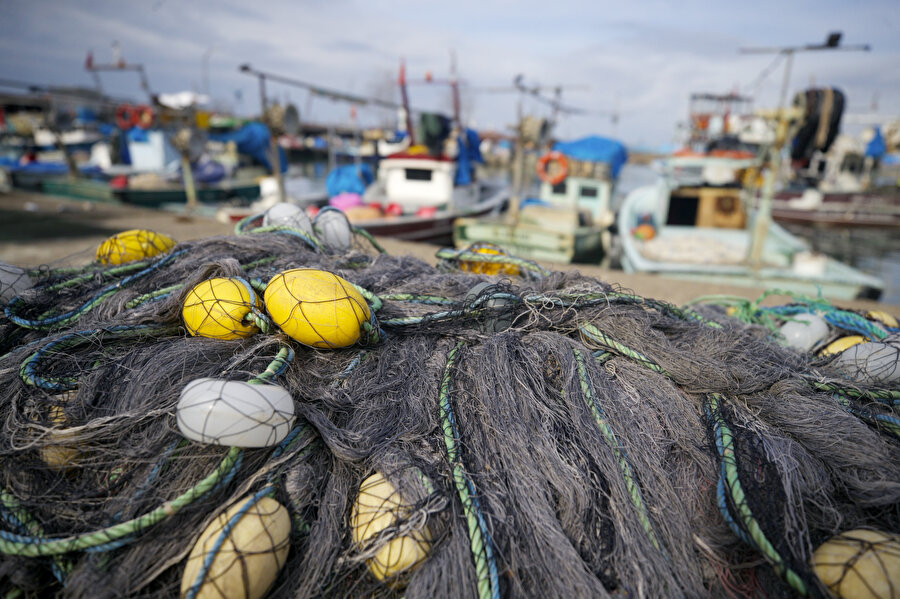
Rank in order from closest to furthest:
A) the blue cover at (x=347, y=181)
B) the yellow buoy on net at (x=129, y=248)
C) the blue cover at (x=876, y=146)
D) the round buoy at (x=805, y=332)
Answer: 1. the round buoy at (x=805, y=332)
2. the yellow buoy on net at (x=129, y=248)
3. the blue cover at (x=347, y=181)
4. the blue cover at (x=876, y=146)

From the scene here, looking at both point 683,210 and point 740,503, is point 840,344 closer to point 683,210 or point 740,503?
point 740,503

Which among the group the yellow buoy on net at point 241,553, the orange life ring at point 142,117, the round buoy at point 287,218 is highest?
the orange life ring at point 142,117

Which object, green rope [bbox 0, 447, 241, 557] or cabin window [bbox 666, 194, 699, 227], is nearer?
green rope [bbox 0, 447, 241, 557]

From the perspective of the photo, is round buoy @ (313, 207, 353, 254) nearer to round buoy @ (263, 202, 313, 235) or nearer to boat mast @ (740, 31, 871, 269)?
round buoy @ (263, 202, 313, 235)

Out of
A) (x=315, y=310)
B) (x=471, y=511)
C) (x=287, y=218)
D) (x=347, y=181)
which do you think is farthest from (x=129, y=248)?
(x=347, y=181)

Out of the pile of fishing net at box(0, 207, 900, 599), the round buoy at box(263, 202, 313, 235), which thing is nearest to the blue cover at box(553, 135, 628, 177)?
the round buoy at box(263, 202, 313, 235)

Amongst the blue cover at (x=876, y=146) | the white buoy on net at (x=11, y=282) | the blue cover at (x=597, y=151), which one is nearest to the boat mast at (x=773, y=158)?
the blue cover at (x=597, y=151)

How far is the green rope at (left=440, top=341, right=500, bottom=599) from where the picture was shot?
1427 millimetres

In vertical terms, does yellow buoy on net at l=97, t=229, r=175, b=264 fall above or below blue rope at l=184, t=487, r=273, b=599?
above

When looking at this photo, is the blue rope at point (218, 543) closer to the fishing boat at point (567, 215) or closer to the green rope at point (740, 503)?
the green rope at point (740, 503)

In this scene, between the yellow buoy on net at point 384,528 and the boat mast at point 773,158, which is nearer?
the yellow buoy on net at point 384,528

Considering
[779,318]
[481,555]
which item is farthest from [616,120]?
[481,555]

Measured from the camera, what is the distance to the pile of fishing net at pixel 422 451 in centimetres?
145

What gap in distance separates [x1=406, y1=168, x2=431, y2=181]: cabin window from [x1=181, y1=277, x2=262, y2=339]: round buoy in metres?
11.9
